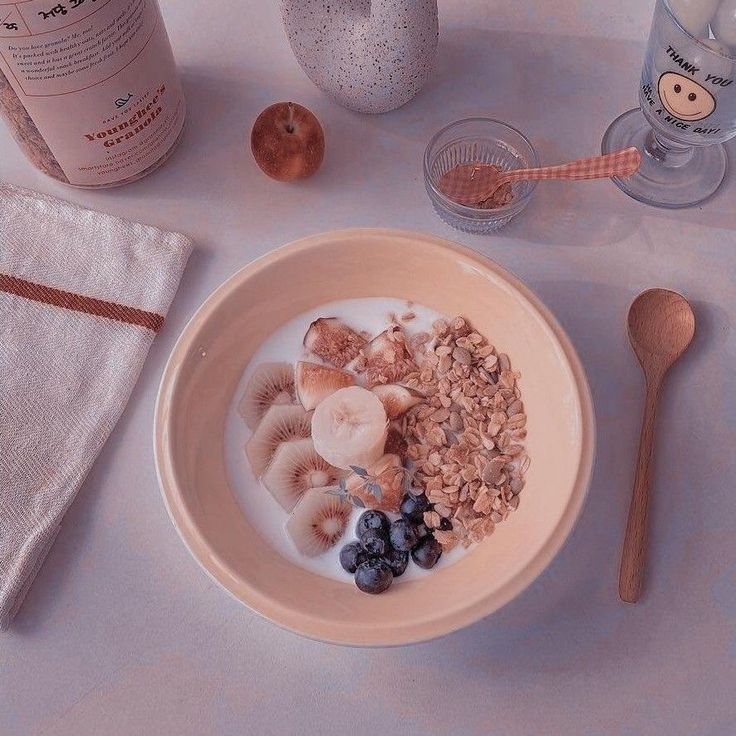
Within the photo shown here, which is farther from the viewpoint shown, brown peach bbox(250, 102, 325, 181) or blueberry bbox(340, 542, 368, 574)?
brown peach bbox(250, 102, 325, 181)

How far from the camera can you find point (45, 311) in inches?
23.1

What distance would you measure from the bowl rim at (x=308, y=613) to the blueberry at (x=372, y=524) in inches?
2.7

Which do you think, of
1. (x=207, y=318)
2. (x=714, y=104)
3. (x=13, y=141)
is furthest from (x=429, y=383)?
(x=13, y=141)

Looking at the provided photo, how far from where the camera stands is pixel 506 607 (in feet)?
1.75

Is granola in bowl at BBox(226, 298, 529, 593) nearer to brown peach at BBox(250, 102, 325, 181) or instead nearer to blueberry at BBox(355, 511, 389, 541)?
blueberry at BBox(355, 511, 389, 541)

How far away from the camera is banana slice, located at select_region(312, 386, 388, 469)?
511 millimetres

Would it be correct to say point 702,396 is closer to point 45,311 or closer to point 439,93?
point 439,93

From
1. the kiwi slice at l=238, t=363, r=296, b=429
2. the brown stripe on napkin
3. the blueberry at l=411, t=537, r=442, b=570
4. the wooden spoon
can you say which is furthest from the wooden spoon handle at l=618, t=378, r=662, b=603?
the brown stripe on napkin

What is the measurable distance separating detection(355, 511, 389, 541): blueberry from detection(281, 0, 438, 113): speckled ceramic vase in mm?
323

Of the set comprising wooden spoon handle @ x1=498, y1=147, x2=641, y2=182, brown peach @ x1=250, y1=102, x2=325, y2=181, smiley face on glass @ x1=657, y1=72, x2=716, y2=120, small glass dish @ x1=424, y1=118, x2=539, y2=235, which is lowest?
small glass dish @ x1=424, y1=118, x2=539, y2=235

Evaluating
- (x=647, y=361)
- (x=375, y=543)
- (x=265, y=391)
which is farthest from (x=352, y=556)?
(x=647, y=361)

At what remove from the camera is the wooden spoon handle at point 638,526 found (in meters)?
0.52

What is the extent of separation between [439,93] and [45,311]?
14.1 inches

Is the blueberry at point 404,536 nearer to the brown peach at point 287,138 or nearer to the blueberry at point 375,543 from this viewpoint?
the blueberry at point 375,543
